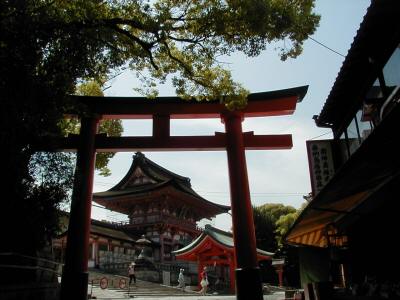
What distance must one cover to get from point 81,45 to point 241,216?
5816mm

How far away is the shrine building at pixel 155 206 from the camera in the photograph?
29.8 metres

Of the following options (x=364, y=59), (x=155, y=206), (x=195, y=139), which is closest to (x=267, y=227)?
(x=155, y=206)

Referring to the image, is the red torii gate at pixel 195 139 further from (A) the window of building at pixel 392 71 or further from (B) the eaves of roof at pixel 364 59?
(A) the window of building at pixel 392 71

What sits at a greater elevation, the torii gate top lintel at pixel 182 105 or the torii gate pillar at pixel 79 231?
the torii gate top lintel at pixel 182 105

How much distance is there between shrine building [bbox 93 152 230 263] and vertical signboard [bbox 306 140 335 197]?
20549 millimetres

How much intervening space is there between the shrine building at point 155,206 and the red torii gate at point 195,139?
18.3 meters

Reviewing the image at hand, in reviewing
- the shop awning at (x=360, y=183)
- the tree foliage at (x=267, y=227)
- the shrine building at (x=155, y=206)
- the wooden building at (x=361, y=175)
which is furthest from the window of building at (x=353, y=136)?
the tree foliage at (x=267, y=227)

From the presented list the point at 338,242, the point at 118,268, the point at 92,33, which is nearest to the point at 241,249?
the point at 338,242

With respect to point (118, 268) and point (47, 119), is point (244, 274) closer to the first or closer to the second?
point (47, 119)

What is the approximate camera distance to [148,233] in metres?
30.8

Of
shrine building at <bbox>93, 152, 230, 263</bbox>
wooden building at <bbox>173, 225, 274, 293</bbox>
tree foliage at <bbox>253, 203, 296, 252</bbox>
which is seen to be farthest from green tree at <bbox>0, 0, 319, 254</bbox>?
tree foliage at <bbox>253, 203, 296, 252</bbox>

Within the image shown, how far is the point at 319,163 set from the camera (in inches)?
368

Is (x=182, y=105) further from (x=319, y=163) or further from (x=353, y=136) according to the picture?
(x=353, y=136)

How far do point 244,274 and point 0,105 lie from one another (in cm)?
681
